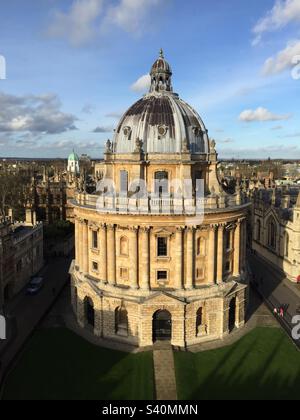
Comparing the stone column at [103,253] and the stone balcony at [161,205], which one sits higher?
the stone balcony at [161,205]

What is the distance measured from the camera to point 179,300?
36.3 meters

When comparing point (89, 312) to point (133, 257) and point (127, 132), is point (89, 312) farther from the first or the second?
point (127, 132)

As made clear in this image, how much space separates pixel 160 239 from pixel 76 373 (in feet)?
44.4

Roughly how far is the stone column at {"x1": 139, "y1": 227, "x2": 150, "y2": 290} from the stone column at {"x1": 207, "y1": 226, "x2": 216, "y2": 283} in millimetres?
5960

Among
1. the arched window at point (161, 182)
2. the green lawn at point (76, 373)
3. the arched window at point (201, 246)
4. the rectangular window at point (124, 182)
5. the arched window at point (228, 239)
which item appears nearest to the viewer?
the green lawn at point (76, 373)

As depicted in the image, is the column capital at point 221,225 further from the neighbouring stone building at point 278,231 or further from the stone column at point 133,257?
the neighbouring stone building at point 278,231

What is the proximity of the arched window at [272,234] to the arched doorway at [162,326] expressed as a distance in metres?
29.8

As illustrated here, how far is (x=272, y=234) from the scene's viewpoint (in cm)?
6219

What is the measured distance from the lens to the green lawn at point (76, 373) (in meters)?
29.9

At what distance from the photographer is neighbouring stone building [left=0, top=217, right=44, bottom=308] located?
45.6 metres

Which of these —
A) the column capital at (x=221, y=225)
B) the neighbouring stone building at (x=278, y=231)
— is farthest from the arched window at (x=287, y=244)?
the column capital at (x=221, y=225)

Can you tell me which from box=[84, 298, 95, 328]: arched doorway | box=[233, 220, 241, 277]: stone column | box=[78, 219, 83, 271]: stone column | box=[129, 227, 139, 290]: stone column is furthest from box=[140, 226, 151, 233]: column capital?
box=[84, 298, 95, 328]: arched doorway
